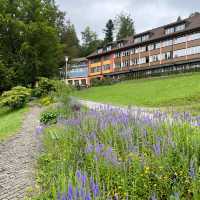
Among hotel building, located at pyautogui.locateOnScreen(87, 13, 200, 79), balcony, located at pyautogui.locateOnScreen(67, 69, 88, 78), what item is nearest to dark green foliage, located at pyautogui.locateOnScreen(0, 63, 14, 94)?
hotel building, located at pyautogui.locateOnScreen(87, 13, 200, 79)

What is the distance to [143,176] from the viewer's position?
4047 millimetres

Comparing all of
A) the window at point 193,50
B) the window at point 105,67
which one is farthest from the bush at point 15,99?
the window at point 105,67

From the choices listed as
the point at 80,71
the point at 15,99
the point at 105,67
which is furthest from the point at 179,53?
the point at 15,99

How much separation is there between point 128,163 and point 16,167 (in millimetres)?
3204

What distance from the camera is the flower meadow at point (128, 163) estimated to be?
3.48 meters

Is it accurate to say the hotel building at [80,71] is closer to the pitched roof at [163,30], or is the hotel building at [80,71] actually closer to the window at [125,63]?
the pitched roof at [163,30]

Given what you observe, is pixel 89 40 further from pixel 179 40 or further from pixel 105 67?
pixel 179 40

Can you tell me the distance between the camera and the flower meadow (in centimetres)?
348

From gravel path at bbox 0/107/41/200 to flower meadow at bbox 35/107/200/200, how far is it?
0.29 m

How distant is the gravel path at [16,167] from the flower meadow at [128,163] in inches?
11.3

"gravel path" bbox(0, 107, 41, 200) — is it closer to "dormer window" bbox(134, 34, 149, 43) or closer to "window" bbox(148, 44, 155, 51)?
"window" bbox(148, 44, 155, 51)

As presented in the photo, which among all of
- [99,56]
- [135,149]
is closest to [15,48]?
[135,149]

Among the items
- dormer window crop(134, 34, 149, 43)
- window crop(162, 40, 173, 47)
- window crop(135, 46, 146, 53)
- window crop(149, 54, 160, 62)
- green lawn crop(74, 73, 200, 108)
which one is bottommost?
green lawn crop(74, 73, 200, 108)

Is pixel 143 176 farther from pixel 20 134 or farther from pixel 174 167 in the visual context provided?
pixel 20 134
